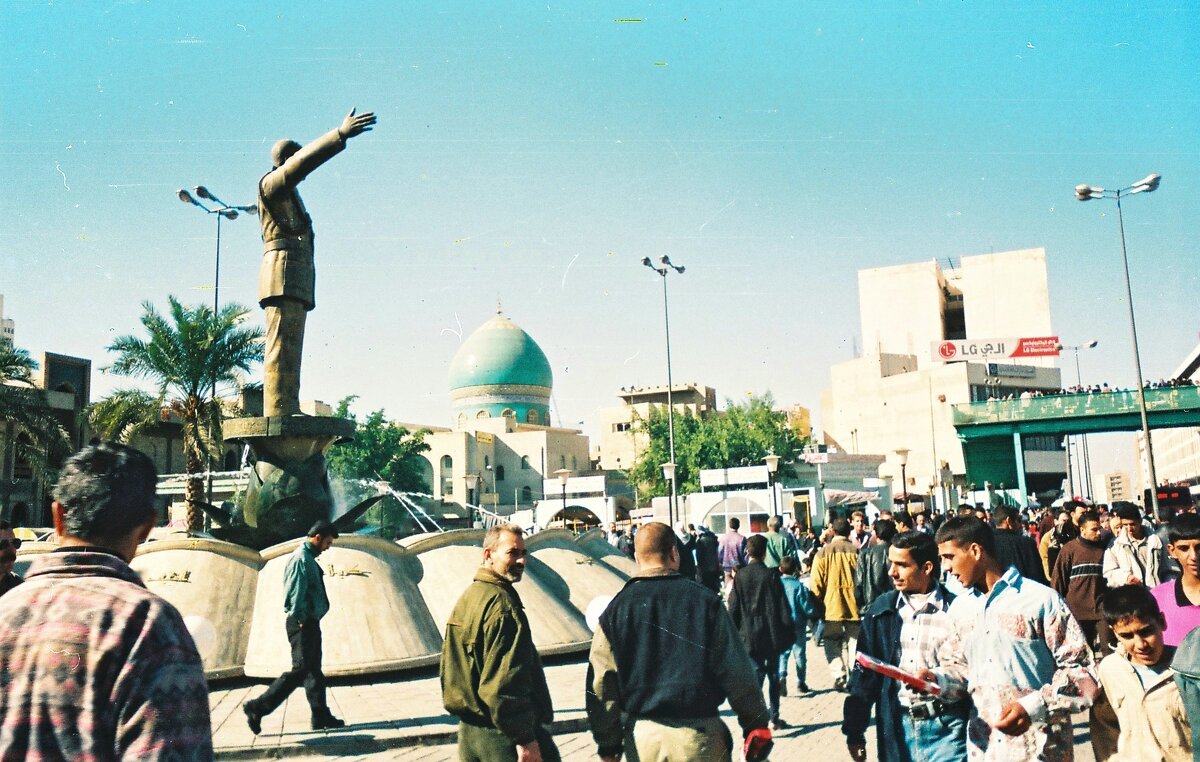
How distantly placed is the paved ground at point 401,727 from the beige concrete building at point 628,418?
52416mm

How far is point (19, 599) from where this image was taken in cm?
203

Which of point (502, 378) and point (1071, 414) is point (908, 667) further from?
point (502, 378)

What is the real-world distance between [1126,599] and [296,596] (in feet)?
17.8

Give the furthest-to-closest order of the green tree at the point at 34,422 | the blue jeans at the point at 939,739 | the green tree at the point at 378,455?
the green tree at the point at 378,455
the green tree at the point at 34,422
the blue jeans at the point at 939,739

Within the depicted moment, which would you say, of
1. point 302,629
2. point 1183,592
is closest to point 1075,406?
point 302,629

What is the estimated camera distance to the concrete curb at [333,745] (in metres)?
6.87

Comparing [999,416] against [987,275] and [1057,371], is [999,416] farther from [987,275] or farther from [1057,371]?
[987,275]

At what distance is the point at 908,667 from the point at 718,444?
44.8 metres

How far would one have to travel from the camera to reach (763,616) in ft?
27.0

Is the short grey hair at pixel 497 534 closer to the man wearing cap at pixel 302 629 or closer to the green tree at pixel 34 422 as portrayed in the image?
the man wearing cap at pixel 302 629

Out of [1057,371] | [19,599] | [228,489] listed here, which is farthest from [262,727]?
[1057,371]

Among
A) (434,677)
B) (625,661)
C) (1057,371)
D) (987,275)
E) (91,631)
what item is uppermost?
(987,275)

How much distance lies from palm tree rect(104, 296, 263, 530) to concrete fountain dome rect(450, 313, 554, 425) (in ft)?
131

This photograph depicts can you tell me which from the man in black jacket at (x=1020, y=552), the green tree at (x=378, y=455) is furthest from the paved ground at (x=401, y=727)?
the green tree at (x=378, y=455)
